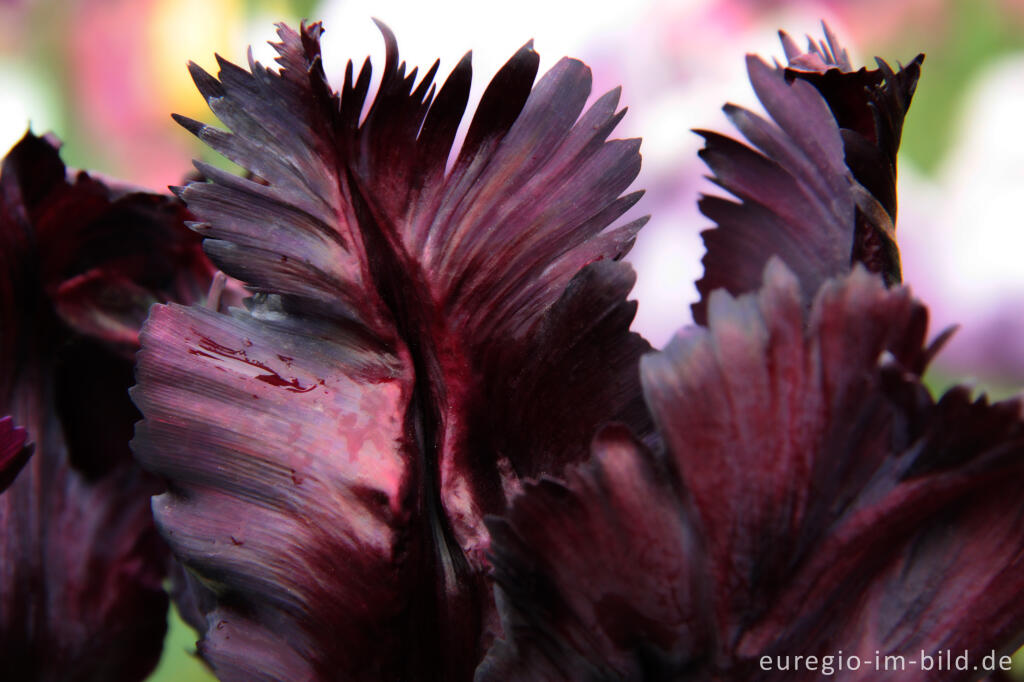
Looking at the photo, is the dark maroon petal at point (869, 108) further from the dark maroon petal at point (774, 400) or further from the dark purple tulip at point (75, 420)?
the dark purple tulip at point (75, 420)

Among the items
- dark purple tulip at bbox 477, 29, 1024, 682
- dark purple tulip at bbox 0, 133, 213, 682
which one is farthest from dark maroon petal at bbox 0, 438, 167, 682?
dark purple tulip at bbox 477, 29, 1024, 682

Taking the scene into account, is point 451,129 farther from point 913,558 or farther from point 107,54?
point 107,54

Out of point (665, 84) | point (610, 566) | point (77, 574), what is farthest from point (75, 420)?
point (665, 84)

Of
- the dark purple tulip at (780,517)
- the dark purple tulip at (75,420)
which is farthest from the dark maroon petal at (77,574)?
the dark purple tulip at (780,517)

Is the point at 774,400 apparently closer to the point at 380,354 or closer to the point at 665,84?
the point at 380,354

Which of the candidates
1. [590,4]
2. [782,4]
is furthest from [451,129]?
[782,4]

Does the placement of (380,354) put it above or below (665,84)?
below
